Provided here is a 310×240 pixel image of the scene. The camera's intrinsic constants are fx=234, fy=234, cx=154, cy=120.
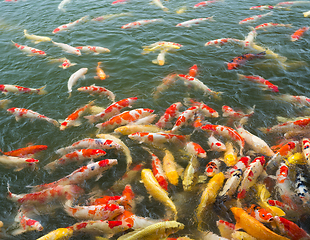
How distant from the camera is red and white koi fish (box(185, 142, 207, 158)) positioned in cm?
497

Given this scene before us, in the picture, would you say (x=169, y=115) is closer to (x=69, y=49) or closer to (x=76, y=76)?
(x=76, y=76)

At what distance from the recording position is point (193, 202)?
4.21 m

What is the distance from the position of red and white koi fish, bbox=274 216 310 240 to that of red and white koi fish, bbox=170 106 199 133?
2.85 meters

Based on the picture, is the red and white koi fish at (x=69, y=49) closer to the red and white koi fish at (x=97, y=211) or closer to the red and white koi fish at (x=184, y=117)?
the red and white koi fish at (x=184, y=117)

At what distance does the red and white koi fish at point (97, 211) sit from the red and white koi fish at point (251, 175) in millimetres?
2124

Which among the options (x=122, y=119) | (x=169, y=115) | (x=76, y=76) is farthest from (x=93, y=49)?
(x=169, y=115)

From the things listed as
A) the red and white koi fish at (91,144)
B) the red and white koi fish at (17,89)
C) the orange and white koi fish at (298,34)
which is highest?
the orange and white koi fish at (298,34)

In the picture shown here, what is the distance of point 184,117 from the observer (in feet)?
19.0

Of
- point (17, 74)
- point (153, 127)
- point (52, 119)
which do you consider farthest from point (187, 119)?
point (17, 74)

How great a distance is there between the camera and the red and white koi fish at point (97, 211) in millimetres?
3877

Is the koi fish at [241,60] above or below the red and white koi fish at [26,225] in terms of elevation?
above

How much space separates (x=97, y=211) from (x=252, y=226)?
246 cm

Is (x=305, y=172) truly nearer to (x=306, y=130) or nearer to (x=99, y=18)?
(x=306, y=130)

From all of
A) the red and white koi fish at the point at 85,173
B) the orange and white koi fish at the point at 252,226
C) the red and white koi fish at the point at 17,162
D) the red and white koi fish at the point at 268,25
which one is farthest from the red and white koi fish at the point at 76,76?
the red and white koi fish at the point at 268,25
